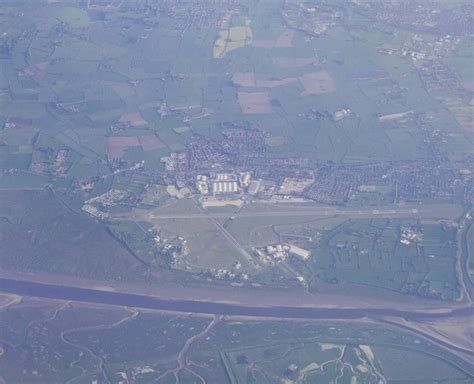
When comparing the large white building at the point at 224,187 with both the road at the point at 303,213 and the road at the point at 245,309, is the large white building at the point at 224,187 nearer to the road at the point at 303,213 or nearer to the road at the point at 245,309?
the road at the point at 303,213

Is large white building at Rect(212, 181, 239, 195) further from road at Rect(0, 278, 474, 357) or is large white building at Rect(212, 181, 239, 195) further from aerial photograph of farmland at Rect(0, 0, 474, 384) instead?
road at Rect(0, 278, 474, 357)

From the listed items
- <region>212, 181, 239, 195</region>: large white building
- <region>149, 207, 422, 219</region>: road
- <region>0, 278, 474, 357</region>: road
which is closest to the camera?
<region>0, 278, 474, 357</region>: road

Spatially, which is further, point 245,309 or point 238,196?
point 238,196

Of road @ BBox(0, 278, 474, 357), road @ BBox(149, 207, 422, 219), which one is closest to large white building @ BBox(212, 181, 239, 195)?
road @ BBox(149, 207, 422, 219)

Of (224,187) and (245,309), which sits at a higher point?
(224,187)

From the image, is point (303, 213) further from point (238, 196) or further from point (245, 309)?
point (245, 309)

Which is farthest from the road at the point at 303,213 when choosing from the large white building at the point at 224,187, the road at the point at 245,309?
the road at the point at 245,309

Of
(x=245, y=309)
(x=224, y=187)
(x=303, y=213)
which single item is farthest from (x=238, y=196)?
(x=245, y=309)

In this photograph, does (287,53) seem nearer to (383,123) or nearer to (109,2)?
(383,123)
